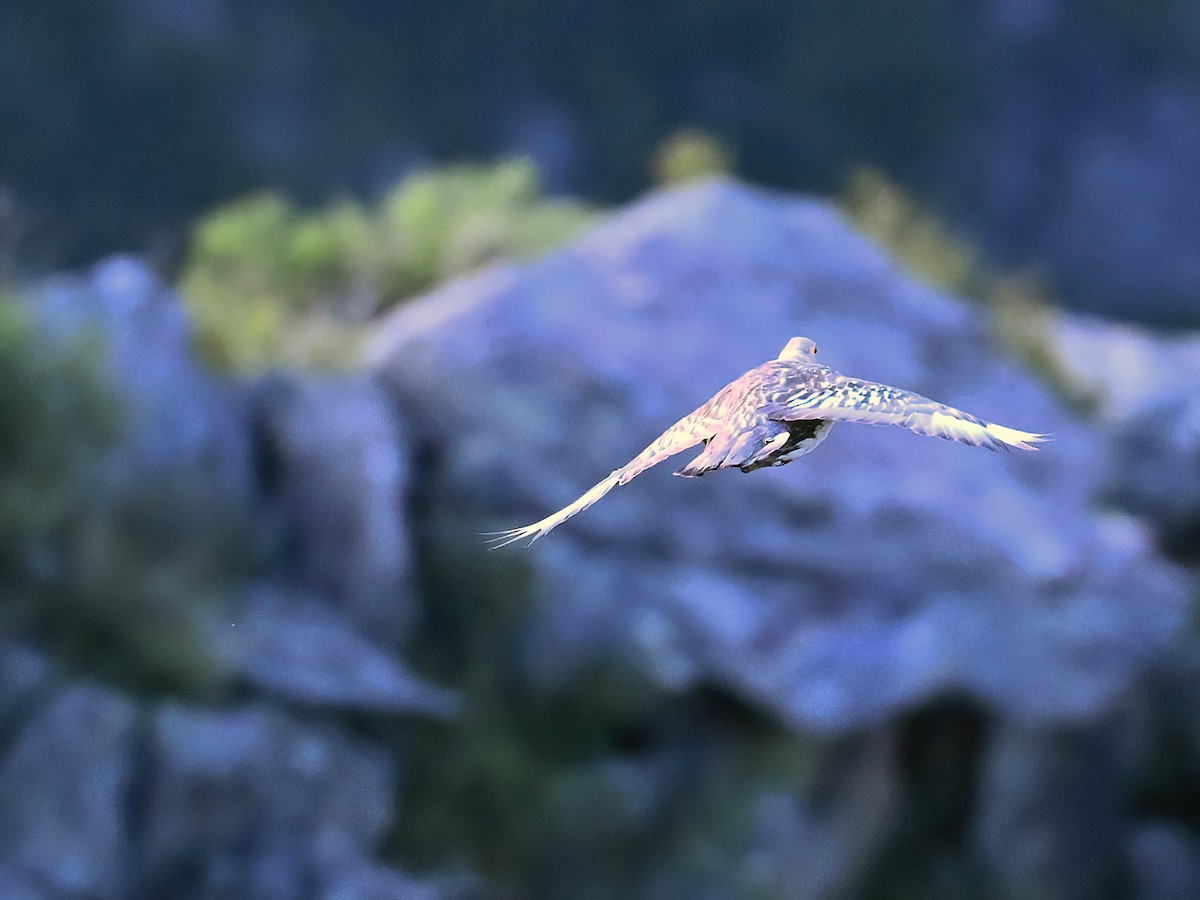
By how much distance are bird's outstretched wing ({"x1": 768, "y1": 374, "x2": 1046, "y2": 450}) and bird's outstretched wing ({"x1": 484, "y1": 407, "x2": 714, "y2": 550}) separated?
4cm

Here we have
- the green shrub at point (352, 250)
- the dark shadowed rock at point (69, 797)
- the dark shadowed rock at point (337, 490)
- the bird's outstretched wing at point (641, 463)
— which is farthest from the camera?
the green shrub at point (352, 250)

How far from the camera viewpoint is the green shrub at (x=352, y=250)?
3285 millimetres

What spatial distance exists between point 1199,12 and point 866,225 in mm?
2913

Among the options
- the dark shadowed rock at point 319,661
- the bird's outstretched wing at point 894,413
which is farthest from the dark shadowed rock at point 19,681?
the bird's outstretched wing at point 894,413

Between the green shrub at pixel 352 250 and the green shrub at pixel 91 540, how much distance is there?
64 centimetres

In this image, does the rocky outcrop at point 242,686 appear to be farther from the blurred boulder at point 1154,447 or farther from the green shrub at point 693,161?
the blurred boulder at point 1154,447

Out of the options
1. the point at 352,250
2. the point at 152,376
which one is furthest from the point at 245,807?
the point at 352,250

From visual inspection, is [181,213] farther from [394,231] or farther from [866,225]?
[866,225]

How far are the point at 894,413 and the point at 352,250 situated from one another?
2.85 meters

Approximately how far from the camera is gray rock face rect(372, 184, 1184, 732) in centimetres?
284

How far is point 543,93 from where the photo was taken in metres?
5.42

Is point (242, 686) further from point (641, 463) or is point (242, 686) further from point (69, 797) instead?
point (641, 463)

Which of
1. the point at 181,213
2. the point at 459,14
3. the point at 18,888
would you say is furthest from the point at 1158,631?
the point at 459,14

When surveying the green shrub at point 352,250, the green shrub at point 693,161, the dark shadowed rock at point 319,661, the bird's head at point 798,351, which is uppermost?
the green shrub at point 693,161
